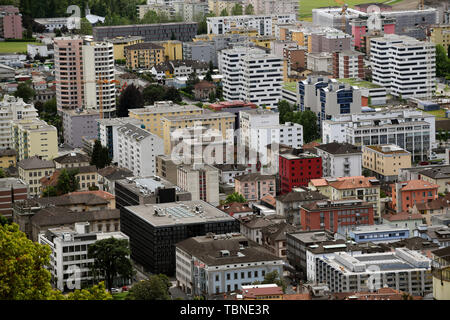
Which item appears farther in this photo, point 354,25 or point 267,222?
point 354,25

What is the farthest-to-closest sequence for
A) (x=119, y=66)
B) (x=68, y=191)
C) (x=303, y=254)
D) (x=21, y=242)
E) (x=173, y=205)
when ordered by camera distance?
(x=119, y=66) → (x=68, y=191) → (x=173, y=205) → (x=303, y=254) → (x=21, y=242)

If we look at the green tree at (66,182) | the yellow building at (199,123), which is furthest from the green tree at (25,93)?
the green tree at (66,182)

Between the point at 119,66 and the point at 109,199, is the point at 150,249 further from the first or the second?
the point at 119,66

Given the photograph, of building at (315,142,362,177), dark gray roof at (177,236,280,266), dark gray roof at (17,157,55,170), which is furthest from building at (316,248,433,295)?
dark gray roof at (17,157,55,170)

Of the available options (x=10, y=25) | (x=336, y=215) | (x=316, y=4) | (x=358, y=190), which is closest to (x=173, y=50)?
(x=10, y=25)

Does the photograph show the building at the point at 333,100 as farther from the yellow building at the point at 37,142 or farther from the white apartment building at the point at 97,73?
the yellow building at the point at 37,142

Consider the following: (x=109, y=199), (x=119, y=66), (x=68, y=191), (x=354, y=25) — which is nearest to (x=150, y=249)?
(x=109, y=199)

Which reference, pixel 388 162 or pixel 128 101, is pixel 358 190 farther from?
pixel 128 101
